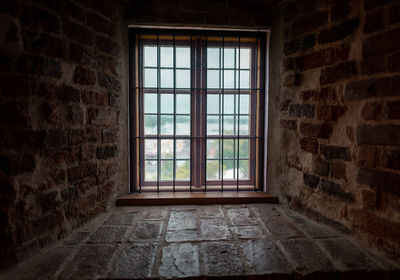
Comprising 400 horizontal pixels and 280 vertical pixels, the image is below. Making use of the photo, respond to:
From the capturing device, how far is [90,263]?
123 centimetres

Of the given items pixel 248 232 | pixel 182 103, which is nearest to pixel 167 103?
pixel 182 103

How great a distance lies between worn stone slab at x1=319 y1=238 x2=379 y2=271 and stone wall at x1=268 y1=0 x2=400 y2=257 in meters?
0.12

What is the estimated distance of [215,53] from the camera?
2213mm

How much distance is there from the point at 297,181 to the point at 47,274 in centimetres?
180

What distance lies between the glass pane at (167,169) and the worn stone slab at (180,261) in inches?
36.5

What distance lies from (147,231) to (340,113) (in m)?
1.56

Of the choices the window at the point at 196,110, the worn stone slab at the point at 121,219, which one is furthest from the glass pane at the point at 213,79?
the worn stone slab at the point at 121,219

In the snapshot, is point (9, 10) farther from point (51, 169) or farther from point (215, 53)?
point (215, 53)

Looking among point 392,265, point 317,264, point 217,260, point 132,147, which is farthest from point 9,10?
point 392,265

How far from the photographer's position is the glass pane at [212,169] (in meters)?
2.30

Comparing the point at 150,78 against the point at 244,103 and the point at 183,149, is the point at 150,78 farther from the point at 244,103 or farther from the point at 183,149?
the point at 244,103

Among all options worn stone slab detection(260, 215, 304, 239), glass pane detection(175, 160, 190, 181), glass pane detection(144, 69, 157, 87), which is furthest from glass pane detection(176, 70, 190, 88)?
worn stone slab detection(260, 215, 304, 239)

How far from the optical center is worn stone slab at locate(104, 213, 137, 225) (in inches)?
67.8

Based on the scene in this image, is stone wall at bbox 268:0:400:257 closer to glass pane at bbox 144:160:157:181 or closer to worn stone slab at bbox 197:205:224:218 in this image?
worn stone slab at bbox 197:205:224:218
